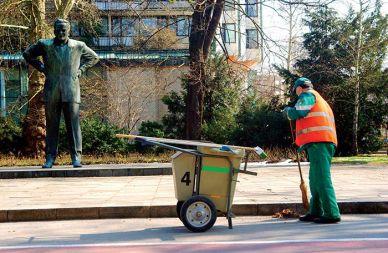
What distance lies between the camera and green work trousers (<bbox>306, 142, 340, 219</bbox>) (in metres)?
7.61

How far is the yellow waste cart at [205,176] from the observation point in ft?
23.3

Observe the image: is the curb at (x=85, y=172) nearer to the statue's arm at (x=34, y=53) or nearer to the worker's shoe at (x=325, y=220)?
the statue's arm at (x=34, y=53)

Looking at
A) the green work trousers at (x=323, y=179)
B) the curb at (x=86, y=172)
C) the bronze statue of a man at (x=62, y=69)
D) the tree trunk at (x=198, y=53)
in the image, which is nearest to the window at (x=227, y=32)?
the tree trunk at (x=198, y=53)

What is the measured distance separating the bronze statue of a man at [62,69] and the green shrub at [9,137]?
11.7 m

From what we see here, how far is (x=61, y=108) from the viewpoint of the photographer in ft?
44.8

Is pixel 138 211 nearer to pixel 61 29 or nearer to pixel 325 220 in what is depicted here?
pixel 325 220

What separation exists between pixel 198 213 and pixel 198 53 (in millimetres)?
17973

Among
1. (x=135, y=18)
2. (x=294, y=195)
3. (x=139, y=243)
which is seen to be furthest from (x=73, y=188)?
(x=135, y=18)

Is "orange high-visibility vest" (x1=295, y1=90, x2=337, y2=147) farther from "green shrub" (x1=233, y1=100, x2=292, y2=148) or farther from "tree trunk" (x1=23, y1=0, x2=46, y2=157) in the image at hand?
"green shrub" (x1=233, y1=100, x2=292, y2=148)

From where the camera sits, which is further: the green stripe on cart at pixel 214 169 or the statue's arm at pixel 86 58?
the statue's arm at pixel 86 58

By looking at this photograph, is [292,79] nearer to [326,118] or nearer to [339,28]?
[339,28]

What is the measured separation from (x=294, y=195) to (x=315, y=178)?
1.96 meters

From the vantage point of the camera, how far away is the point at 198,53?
2458cm

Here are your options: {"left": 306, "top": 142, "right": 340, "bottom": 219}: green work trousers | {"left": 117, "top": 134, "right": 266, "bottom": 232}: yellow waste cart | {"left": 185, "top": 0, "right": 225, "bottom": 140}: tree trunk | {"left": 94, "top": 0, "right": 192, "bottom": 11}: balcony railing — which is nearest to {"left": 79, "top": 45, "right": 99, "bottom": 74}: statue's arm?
{"left": 117, "top": 134, "right": 266, "bottom": 232}: yellow waste cart
